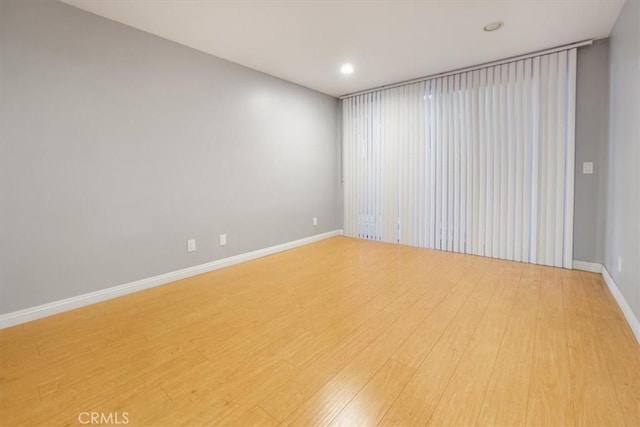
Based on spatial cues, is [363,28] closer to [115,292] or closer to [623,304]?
[623,304]

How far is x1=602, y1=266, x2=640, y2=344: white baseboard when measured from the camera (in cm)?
201

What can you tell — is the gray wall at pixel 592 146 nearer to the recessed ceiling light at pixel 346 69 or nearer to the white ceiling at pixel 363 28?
the white ceiling at pixel 363 28

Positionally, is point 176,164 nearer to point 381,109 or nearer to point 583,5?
point 381,109

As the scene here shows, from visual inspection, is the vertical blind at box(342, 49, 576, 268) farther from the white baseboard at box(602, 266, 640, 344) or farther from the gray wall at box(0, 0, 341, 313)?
the gray wall at box(0, 0, 341, 313)

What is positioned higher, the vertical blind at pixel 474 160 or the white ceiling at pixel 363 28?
the white ceiling at pixel 363 28

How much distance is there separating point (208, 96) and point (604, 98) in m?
4.33

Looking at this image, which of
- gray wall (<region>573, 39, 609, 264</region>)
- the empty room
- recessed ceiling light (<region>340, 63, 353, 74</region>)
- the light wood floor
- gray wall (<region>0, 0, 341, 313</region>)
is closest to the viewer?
the light wood floor

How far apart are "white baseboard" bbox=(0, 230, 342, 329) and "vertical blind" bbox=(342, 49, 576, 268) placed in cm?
219

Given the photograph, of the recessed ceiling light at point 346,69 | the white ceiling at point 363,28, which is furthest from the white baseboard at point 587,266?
the recessed ceiling light at point 346,69

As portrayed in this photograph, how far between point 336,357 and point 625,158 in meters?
2.79

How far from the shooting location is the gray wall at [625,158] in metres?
2.11

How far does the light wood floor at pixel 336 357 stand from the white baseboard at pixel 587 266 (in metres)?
0.37

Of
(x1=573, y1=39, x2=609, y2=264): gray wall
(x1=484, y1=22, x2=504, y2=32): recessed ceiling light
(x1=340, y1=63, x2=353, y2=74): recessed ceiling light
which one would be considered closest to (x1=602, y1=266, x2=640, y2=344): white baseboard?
(x1=573, y1=39, x2=609, y2=264): gray wall

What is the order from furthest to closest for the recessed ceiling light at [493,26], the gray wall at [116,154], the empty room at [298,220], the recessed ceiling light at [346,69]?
1. the recessed ceiling light at [346,69]
2. the recessed ceiling light at [493,26]
3. the gray wall at [116,154]
4. the empty room at [298,220]
